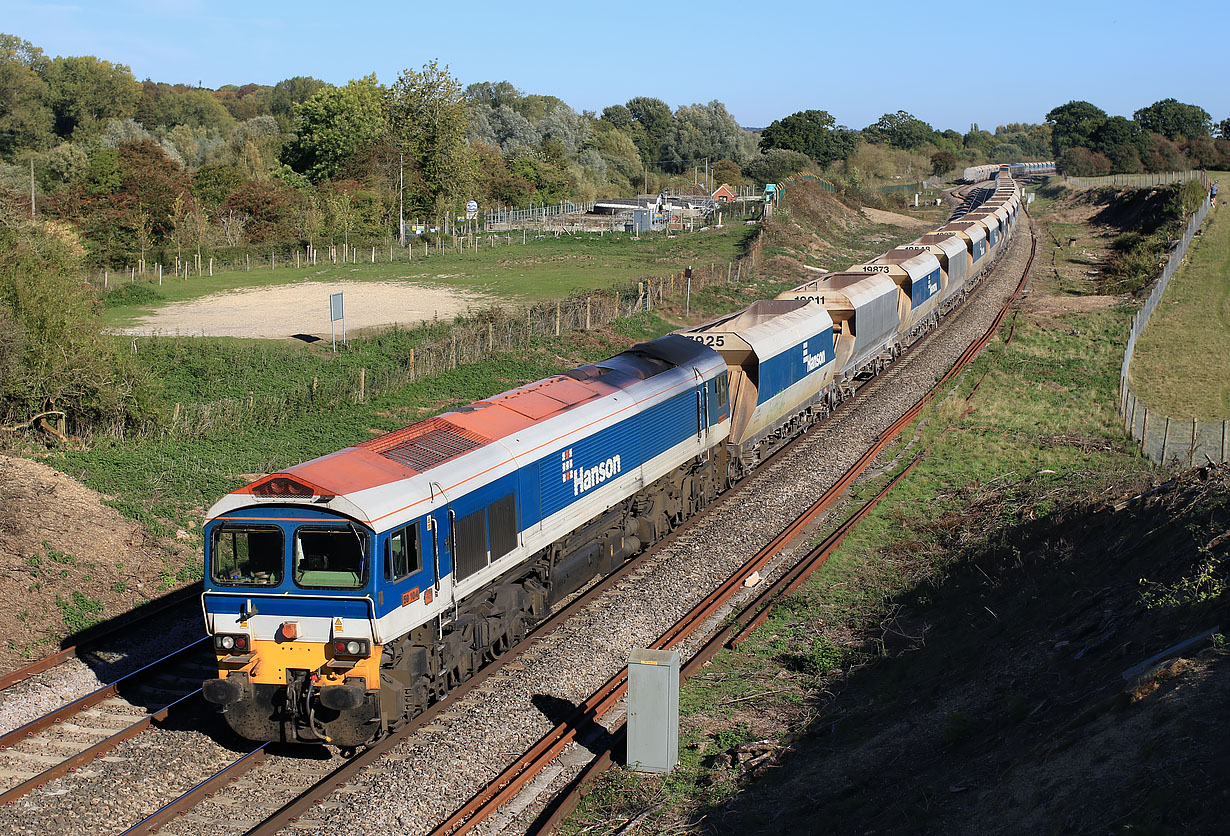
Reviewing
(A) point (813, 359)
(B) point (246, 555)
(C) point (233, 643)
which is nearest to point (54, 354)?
(B) point (246, 555)

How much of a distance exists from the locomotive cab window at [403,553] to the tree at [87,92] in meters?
136

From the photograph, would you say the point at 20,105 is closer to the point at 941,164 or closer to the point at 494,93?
the point at 494,93

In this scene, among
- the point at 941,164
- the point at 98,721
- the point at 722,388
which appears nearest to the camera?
the point at 98,721

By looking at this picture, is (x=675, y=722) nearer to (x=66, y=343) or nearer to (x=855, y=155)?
(x=66, y=343)

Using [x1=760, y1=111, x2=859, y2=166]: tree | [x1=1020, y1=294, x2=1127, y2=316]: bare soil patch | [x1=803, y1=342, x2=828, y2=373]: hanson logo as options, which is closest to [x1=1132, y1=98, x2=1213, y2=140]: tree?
[x1=760, y1=111, x2=859, y2=166]: tree

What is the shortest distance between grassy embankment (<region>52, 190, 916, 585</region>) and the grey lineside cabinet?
10.7m

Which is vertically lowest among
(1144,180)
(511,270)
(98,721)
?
(98,721)

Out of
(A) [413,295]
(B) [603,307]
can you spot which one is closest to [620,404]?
(B) [603,307]

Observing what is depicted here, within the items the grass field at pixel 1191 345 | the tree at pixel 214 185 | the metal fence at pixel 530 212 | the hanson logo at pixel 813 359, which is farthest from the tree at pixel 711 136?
the hanson logo at pixel 813 359

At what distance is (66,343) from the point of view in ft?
81.7

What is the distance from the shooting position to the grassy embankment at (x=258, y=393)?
22.2 meters

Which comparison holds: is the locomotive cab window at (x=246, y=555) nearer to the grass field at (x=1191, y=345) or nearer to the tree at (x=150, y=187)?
the grass field at (x=1191, y=345)

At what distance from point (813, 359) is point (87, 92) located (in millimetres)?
138303

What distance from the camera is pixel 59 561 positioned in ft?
61.1
